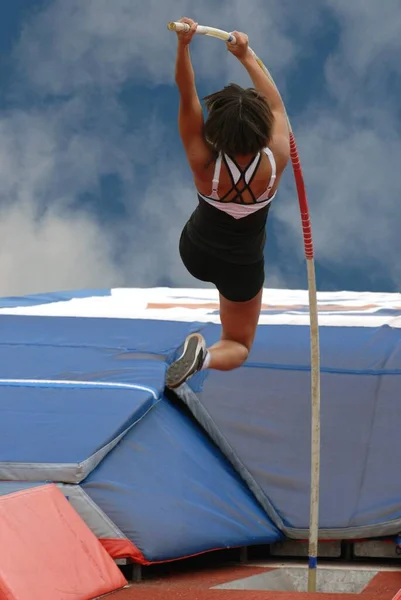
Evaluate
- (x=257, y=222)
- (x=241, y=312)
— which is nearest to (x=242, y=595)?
(x=241, y=312)

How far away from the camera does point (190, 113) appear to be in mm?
3910

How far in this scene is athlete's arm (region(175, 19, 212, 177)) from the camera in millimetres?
3814

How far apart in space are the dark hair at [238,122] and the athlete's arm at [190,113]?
40mm

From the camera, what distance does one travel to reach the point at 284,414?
5922 millimetres

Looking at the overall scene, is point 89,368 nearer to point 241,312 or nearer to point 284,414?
point 284,414

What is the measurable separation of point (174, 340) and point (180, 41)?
268 cm

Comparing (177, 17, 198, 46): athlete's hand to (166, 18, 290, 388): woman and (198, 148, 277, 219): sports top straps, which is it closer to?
(166, 18, 290, 388): woman

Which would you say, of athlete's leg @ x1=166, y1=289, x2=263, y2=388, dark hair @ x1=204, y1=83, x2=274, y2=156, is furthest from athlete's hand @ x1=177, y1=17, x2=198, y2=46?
athlete's leg @ x1=166, y1=289, x2=263, y2=388

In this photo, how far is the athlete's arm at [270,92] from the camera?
408cm

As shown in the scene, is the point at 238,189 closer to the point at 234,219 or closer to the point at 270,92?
the point at 234,219

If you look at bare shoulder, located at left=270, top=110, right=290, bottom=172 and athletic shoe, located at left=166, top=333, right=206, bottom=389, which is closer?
bare shoulder, located at left=270, top=110, right=290, bottom=172

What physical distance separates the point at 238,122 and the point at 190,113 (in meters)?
0.20

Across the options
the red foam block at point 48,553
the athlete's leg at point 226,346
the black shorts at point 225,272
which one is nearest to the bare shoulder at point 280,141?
the black shorts at point 225,272

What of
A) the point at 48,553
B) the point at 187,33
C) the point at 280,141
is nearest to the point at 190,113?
the point at 187,33
